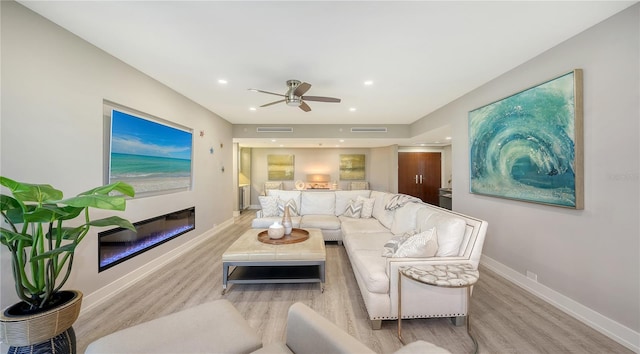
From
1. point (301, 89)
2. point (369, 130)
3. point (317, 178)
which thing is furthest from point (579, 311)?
point (317, 178)

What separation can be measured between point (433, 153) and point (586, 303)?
6.74 m

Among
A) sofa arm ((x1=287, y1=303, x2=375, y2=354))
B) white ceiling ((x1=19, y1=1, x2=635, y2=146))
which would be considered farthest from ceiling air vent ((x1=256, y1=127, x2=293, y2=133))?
sofa arm ((x1=287, y1=303, x2=375, y2=354))

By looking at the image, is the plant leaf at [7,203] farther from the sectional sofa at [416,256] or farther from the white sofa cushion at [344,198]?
the white sofa cushion at [344,198]

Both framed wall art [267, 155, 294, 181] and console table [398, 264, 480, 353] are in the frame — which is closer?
console table [398, 264, 480, 353]

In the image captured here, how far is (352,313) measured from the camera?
2.21 metres

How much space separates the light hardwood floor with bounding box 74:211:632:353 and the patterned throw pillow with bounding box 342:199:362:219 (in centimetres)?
139

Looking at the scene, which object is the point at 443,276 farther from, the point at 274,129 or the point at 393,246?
Answer: the point at 274,129

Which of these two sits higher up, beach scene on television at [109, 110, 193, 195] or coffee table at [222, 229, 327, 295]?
beach scene on television at [109, 110, 193, 195]

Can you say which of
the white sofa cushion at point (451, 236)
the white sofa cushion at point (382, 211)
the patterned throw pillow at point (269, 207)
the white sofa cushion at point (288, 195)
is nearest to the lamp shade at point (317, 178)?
the white sofa cushion at point (288, 195)

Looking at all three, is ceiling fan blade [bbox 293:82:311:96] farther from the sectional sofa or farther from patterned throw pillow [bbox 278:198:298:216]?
patterned throw pillow [bbox 278:198:298:216]

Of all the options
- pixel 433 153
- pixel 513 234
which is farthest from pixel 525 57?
pixel 433 153

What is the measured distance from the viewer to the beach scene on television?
8.47 feet

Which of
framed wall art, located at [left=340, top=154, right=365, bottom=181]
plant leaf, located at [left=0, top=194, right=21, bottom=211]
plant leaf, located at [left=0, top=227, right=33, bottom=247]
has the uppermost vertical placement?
framed wall art, located at [left=340, top=154, right=365, bottom=181]

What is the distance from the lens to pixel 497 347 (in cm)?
178
